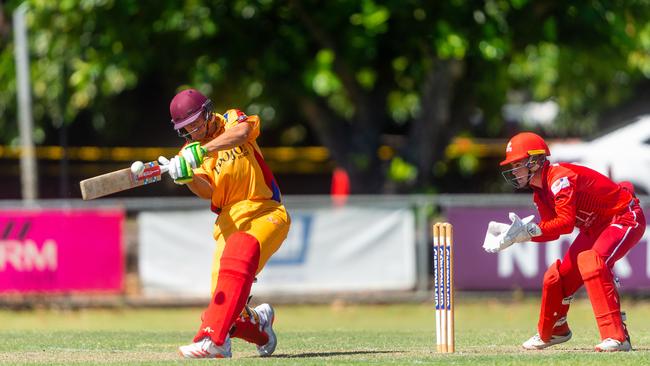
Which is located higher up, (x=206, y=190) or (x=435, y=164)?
(x=435, y=164)

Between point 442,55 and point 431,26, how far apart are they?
2.57 ft

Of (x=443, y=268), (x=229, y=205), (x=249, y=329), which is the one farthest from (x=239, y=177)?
(x=443, y=268)

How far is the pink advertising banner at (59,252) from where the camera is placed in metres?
16.9

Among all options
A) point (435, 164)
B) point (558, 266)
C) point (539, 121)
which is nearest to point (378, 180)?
point (435, 164)

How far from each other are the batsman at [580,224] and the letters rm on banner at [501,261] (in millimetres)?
7428

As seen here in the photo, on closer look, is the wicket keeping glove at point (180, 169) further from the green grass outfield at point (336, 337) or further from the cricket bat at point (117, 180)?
the green grass outfield at point (336, 337)

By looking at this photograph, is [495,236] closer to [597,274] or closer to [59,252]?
[597,274]

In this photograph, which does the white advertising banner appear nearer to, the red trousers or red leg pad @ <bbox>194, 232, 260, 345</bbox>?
the red trousers

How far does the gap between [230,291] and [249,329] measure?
533 millimetres

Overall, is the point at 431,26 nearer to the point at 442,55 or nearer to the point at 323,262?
the point at 442,55

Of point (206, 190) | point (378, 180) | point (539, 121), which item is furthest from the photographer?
point (539, 121)

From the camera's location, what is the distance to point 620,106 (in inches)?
1442

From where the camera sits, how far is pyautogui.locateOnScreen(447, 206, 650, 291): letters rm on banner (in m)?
Result: 17.3

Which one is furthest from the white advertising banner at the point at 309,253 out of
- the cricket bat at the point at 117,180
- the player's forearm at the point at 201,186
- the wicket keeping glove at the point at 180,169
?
the wicket keeping glove at the point at 180,169
